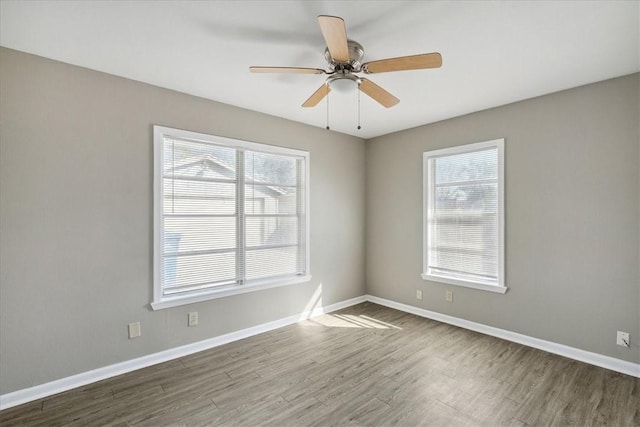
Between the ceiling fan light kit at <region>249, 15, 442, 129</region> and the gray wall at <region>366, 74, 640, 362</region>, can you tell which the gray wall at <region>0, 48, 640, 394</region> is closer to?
the gray wall at <region>366, 74, 640, 362</region>

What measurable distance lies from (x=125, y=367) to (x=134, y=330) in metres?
0.31

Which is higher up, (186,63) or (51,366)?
(186,63)

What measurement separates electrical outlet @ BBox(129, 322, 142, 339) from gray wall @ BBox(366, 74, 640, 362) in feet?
11.4

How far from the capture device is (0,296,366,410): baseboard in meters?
2.28

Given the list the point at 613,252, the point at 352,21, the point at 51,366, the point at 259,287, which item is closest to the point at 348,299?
the point at 259,287

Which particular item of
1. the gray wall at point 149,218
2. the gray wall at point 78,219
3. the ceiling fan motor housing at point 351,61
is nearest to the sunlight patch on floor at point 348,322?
the gray wall at point 149,218

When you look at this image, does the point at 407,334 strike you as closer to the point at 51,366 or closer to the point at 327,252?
the point at 327,252

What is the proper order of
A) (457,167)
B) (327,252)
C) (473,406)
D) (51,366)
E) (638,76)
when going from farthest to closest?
(327,252) → (457,167) → (638,76) → (51,366) → (473,406)

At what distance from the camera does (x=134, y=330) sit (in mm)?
Answer: 2773

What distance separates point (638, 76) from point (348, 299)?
3.96m

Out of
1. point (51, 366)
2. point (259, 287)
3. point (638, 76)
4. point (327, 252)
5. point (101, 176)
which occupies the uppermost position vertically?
point (638, 76)

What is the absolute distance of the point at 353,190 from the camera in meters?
4.75

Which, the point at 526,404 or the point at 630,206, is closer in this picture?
the point at 526,404

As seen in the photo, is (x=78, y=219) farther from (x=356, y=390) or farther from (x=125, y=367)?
(x=356, y=390)
